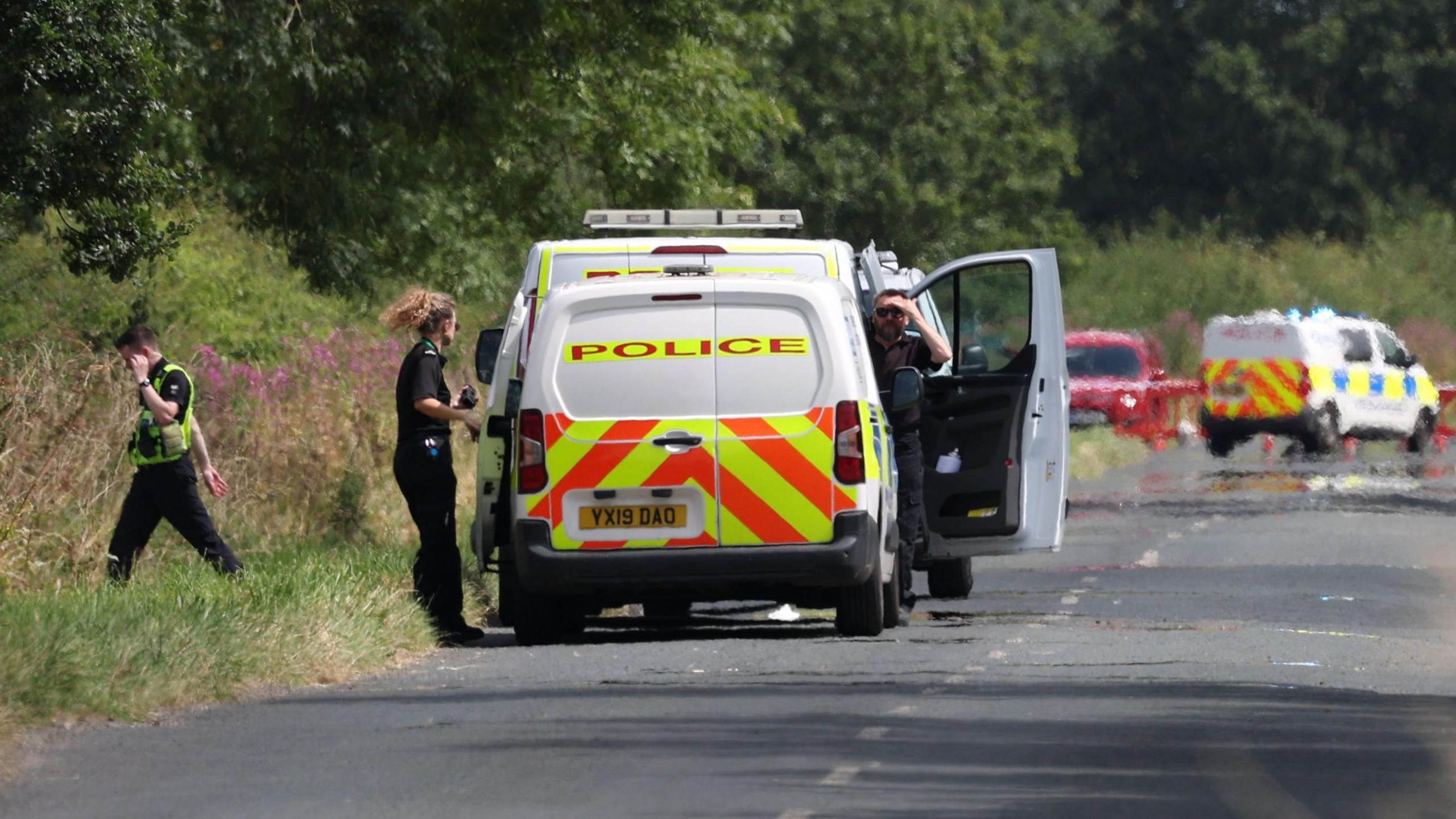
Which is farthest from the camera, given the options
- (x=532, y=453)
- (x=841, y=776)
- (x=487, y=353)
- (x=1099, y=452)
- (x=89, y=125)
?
(x=1099, y=452)

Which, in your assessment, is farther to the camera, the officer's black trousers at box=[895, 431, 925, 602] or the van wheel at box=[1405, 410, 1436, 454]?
the van wheel at box=[1405, 410, 1436, 454]

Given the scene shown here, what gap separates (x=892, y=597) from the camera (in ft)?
43.2

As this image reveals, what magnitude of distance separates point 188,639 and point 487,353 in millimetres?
4309

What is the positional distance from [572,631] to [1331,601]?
15.1ft

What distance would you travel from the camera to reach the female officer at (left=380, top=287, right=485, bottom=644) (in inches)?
509

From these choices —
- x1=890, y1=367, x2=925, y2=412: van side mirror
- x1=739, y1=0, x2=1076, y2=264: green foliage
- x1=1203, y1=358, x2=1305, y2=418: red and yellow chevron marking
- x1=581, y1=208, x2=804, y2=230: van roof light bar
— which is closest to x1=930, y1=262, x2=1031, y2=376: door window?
x1=739, y1=0, x2=1076, y2=264: green foliage

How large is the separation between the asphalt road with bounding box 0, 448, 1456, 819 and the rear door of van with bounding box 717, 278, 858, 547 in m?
0.63

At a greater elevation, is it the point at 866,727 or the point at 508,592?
the point at 508,592

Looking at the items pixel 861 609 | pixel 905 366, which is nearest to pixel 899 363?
pixel 905 366

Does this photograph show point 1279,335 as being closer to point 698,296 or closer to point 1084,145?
point 698,296

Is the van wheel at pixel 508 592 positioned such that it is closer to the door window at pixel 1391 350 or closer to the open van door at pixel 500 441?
the open van door at pixel 500 441

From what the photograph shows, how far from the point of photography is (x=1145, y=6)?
69812 mm

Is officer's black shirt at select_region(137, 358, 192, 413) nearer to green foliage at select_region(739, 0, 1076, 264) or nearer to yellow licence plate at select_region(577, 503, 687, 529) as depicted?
yellow licence plate at select_region(577, 503, 687, 529)

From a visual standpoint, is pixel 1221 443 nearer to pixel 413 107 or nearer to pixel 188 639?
pixel 413 107
